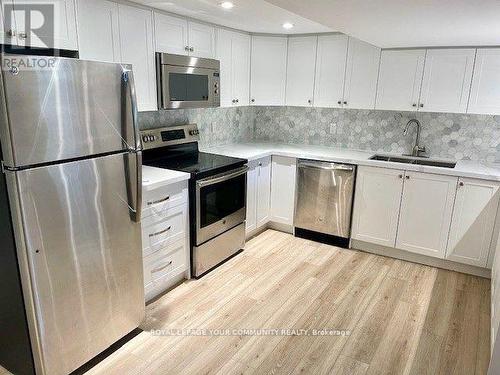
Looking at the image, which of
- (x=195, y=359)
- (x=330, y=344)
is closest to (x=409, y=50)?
(x=330, y=344)

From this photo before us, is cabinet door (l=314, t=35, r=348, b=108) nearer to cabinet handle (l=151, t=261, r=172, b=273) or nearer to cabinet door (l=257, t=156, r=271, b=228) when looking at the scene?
cabinet door (l=257, t=156, r=271, b=228)

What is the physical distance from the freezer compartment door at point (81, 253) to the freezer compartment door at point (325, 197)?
2089 millimetres

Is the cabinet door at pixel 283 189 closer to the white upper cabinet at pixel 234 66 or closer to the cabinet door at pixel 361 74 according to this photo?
the white upper cabinet at pixel 234 66

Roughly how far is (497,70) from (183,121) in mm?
2930

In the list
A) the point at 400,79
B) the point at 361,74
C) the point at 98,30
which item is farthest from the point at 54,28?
the point at 400,79

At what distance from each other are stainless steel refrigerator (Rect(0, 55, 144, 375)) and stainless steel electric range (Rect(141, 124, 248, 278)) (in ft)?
2.55

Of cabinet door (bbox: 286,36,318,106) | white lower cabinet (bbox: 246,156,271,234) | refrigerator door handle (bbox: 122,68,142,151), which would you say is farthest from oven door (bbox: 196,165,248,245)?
cabinet door (bbox: 286,36,318,106)

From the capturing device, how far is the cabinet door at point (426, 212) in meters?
3.27

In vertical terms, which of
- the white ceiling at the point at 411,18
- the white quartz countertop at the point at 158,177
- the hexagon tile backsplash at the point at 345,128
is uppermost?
the white ceiling at the point at 411,18

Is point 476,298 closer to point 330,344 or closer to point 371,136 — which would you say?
point 330,344

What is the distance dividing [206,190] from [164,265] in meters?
0.69

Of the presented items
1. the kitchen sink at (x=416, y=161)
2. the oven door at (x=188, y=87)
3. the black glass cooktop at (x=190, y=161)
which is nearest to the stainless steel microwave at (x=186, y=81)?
the oven door at (x=188, y=87)

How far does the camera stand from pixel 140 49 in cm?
276

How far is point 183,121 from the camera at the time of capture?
144 inches
